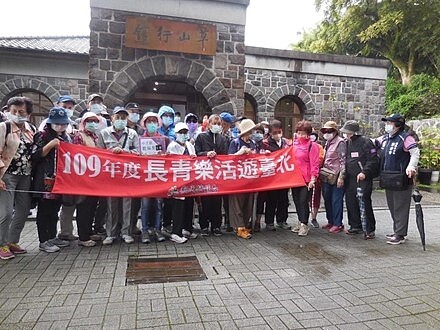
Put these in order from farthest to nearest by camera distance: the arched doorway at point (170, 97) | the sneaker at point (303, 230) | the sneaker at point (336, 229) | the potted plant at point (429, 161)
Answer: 1. the potted plant at point (429, 161)
2. the arched doorway at point (170, 97)
3. the sneaker at point (336, 229)
4. the sneaker at point (303, 230)

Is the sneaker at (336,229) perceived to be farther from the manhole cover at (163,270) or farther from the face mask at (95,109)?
the face mask at (95,109)

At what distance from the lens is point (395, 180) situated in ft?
17.5

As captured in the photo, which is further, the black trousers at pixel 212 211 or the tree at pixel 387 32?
the tree at pixel 387 32

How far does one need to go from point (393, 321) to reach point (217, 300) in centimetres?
153

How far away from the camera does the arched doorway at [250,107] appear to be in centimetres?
1428

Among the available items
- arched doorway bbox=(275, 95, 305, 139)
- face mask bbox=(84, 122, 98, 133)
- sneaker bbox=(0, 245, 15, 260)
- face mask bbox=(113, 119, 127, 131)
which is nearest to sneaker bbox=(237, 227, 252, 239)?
face mask bbox=(113, 119, 127, 131)

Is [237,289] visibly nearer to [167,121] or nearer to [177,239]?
[177,239]

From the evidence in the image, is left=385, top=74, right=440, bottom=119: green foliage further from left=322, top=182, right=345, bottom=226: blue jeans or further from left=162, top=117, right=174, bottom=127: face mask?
left=162, top=117, right=174, bottom=127: face mask

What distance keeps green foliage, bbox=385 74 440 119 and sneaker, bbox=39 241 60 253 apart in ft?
64.8

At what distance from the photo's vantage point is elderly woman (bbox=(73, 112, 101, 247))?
5.00 metres

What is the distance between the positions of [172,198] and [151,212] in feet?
1.47

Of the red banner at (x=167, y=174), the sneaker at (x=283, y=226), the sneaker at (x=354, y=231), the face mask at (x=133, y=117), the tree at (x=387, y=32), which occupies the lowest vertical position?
the sneaker at (x=283, y=226)

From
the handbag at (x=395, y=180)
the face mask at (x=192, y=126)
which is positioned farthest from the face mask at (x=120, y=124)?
the handbag at (x=395, y=180)

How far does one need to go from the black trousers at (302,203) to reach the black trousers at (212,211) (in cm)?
133
